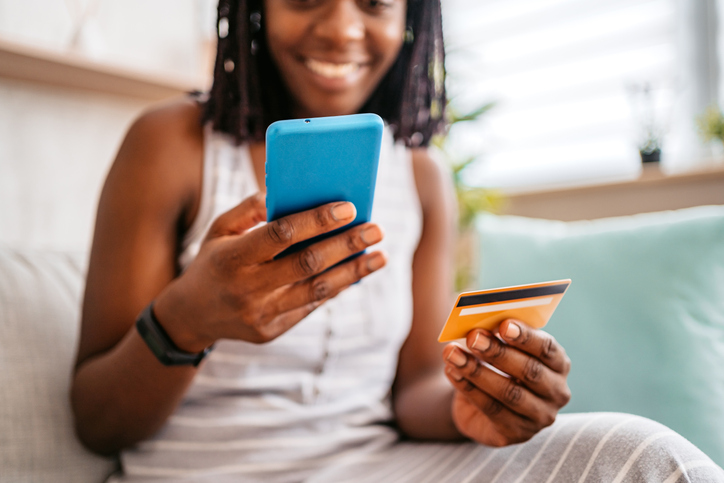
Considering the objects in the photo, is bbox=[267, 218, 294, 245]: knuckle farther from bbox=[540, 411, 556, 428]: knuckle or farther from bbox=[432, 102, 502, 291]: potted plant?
bbox=[432, 102, 502, 291]: potted plant

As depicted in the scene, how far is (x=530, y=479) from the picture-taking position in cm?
56

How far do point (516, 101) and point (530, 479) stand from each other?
1909 millimetres

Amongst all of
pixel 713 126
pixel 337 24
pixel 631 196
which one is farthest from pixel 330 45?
pixel 713 126

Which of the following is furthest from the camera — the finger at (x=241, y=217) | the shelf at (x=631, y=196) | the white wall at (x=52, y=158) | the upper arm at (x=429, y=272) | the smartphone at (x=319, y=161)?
the shelf at (x=631, y=196)

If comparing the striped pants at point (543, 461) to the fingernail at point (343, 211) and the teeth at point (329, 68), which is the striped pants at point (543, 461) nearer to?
the fingernail at point (343, 211)

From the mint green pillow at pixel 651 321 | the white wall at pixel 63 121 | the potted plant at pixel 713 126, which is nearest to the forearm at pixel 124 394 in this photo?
the white wall at pixel 63 121

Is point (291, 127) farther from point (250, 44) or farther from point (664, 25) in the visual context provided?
point (664, 25)

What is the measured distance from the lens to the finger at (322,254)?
496mm

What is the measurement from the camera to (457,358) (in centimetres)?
56

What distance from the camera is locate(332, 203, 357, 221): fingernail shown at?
18.8 inches

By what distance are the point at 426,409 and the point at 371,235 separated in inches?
16.1

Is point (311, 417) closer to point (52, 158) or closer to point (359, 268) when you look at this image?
point (359, 268)

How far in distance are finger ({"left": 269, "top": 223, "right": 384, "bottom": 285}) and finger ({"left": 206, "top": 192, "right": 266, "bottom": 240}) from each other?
0.24ft

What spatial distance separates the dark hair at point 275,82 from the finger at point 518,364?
48 cm
